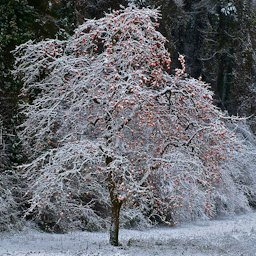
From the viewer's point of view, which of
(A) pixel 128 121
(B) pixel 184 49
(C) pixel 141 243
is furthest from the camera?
(B) pixel 184 49

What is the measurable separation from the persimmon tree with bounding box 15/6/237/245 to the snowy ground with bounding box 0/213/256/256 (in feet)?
2.92

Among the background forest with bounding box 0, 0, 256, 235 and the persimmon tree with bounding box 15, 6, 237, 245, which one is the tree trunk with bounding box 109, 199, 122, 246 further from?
the background forest with bounding box 0, 0, 256, 235

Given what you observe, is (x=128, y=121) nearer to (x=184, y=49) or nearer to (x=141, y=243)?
(x=141, y=243)

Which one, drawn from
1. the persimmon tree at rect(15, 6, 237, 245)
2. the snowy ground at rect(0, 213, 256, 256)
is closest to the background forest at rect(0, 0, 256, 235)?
the snowy ground at rect(0, 213, 256, 256)

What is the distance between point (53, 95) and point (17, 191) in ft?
11.7

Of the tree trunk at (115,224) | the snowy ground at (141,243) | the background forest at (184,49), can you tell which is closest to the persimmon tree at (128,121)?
the tree trunk at (115,224)

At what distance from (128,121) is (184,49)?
722 inches

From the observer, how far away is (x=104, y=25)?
13.8m

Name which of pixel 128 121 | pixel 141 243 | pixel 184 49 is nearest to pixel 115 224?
pixel 141 243

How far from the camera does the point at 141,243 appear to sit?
14719 millimetres

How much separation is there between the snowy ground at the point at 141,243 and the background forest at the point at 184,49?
111 centimetres

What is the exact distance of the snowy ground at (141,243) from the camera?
12773 millimetres

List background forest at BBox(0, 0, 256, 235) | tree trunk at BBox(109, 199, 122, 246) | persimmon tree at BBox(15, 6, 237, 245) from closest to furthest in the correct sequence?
persimmon tree at BBox(15, 6, 237, 245), tree trunk at BBox(109, 199, 122, 246), background forest at BBox(0, 0, 256, 235)

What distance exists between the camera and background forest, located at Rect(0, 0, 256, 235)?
56.2 ft
